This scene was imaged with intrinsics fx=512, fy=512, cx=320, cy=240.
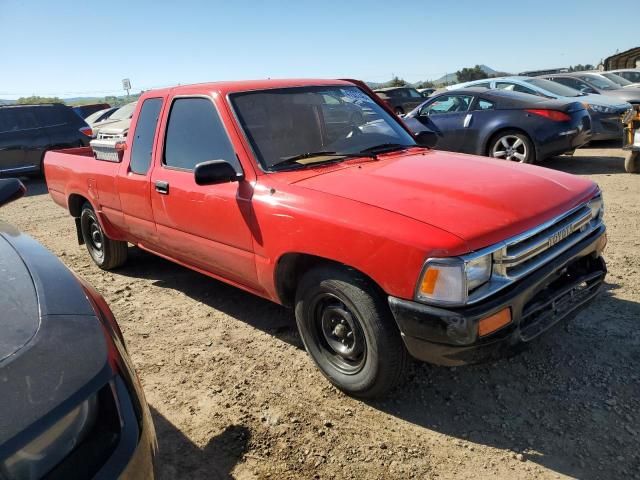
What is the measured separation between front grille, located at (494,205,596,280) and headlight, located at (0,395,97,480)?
181 cm

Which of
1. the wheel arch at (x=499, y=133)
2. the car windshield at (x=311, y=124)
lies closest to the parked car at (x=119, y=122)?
the wheel arch at (x=499, y=133)

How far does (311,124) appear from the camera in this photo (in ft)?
12.0

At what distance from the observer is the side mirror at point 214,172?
3064 mm

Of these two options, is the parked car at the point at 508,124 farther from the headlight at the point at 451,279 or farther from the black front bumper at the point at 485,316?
the headlight at the point at 451,279

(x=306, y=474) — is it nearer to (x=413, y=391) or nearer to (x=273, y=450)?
(x=273, y=450)

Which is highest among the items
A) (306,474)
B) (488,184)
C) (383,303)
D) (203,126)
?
(203,126)

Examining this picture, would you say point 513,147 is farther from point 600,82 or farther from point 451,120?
point 600,82

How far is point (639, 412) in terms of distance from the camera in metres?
2.65

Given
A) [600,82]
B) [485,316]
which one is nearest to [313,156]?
[485,316]

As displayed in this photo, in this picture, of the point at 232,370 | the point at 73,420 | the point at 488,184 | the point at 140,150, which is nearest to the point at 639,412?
the point at 488,184

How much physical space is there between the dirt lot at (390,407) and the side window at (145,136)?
1.28 meters

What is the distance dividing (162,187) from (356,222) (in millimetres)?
1913

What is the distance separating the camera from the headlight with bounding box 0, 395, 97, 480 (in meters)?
1.34

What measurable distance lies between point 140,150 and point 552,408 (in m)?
3.55
